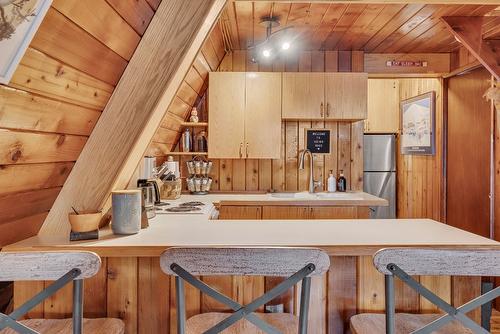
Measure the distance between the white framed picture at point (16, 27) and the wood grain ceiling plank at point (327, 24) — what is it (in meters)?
2.28

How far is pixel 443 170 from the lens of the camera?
13.4 feet

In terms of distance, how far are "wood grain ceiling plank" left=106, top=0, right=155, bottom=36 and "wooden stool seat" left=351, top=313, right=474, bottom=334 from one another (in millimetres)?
1512

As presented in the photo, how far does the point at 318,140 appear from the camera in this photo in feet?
13.2

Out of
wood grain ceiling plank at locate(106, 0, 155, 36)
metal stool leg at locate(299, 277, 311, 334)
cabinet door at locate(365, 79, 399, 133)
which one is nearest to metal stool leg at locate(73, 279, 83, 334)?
metal stool leg at locate(299, 277, 311, 334)

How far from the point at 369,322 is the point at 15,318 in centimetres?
116

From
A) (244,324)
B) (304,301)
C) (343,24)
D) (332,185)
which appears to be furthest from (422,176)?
(304,301)

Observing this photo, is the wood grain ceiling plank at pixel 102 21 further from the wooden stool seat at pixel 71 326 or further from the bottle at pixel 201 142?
the bottle at pixel 201 142

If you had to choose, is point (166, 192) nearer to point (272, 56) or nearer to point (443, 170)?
point (272, 56)

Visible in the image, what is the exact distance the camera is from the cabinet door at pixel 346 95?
12.3 feet

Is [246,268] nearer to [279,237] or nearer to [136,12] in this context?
[279,237]

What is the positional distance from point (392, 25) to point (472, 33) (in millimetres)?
629

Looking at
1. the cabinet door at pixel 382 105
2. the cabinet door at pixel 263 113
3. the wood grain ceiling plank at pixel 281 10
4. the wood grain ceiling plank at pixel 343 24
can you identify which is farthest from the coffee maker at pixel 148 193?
the cabinet door at pixel 382 105

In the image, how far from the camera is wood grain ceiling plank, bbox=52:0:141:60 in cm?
128

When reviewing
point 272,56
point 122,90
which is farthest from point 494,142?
point 122,90
